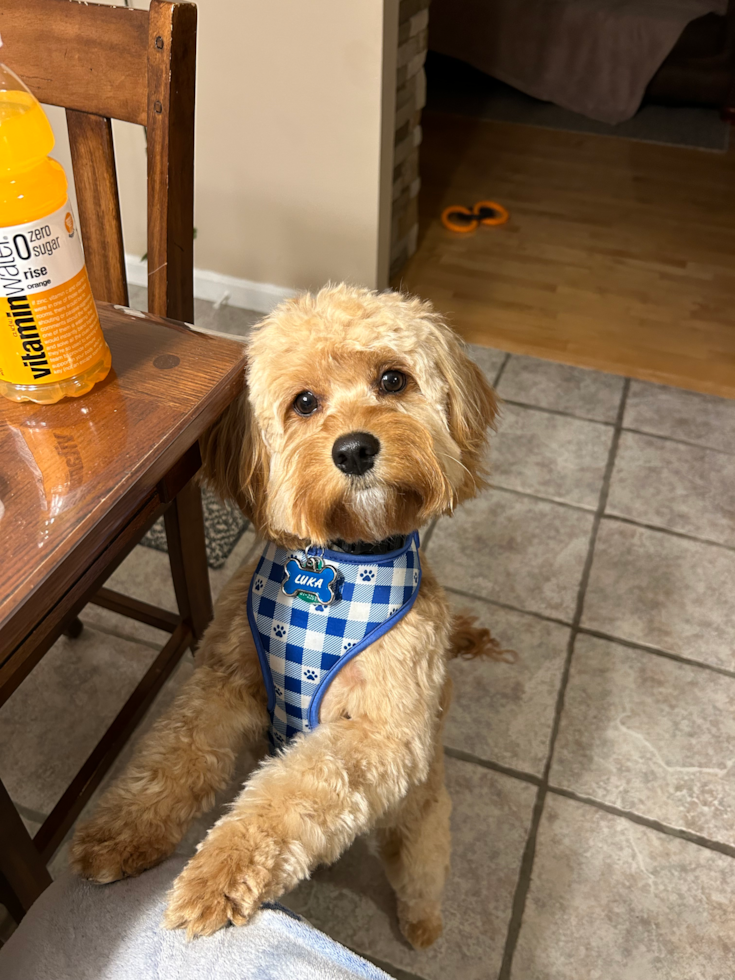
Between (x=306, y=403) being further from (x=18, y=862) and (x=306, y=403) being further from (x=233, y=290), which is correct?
(x=233, y=290)

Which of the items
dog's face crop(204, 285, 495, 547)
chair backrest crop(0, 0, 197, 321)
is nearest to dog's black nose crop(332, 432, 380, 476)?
dog's face crop(204, 285, 495, 547)

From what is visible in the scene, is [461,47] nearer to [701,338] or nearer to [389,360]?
[701,338]

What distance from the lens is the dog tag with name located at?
37.6 inches

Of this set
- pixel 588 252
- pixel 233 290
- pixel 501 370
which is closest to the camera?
pixel 501 370

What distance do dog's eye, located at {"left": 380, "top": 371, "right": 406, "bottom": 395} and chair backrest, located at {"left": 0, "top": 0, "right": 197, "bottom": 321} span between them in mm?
368

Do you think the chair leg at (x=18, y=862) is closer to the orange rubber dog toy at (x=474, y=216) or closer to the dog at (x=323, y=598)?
the dog at (x=323, y=598)

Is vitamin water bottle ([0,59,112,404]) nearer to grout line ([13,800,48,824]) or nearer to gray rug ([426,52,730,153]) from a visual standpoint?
grout line ([13,800,48,824])

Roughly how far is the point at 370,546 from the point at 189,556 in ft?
1.77

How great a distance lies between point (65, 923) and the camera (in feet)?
2.35

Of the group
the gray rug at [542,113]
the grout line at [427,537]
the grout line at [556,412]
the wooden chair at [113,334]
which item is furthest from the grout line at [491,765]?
the gray rug at [542,113]

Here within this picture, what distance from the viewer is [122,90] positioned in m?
0.98

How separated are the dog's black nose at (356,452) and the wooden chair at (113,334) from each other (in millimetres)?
143

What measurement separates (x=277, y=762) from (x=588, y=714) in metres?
0.94

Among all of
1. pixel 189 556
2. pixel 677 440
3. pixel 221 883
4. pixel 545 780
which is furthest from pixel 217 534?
pixel 677 440
